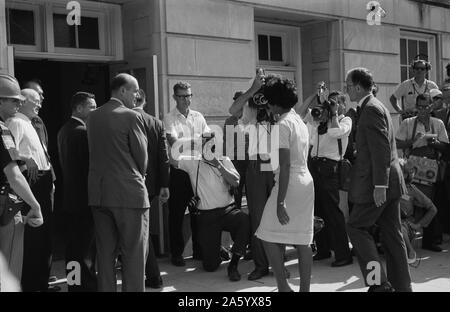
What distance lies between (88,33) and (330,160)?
136 inches

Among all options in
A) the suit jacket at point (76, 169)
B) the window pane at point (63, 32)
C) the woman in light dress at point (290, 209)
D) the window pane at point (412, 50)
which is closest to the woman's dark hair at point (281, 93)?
the woman in light dress at point (290, 209)

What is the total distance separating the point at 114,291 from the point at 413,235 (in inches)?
153

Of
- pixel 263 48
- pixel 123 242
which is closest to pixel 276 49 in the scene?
pixel 263 48

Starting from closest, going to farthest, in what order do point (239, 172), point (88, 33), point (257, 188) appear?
point (257, 188)
point (239, 172)
point (88, 33)

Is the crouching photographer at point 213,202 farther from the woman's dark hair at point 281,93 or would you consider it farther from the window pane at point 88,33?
the window pane at point 88,33

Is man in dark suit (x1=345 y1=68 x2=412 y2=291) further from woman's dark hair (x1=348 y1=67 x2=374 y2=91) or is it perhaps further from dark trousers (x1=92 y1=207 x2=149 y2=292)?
dark trousers (x1=92 y1=207 x2=149 y2=292)

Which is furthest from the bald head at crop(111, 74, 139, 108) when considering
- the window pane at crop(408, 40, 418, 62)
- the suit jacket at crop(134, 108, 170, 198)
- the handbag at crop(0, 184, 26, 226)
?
the window pane at crop(408, 40, 418, 62)

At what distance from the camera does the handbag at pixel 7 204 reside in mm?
4672

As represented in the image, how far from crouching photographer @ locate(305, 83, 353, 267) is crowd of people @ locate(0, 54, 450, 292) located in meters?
0.01

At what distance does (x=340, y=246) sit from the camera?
7.18m

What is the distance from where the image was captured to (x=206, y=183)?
691 centimetres

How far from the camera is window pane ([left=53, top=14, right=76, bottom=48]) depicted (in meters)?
7.55

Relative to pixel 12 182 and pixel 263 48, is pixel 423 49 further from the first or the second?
pixel 12 182
